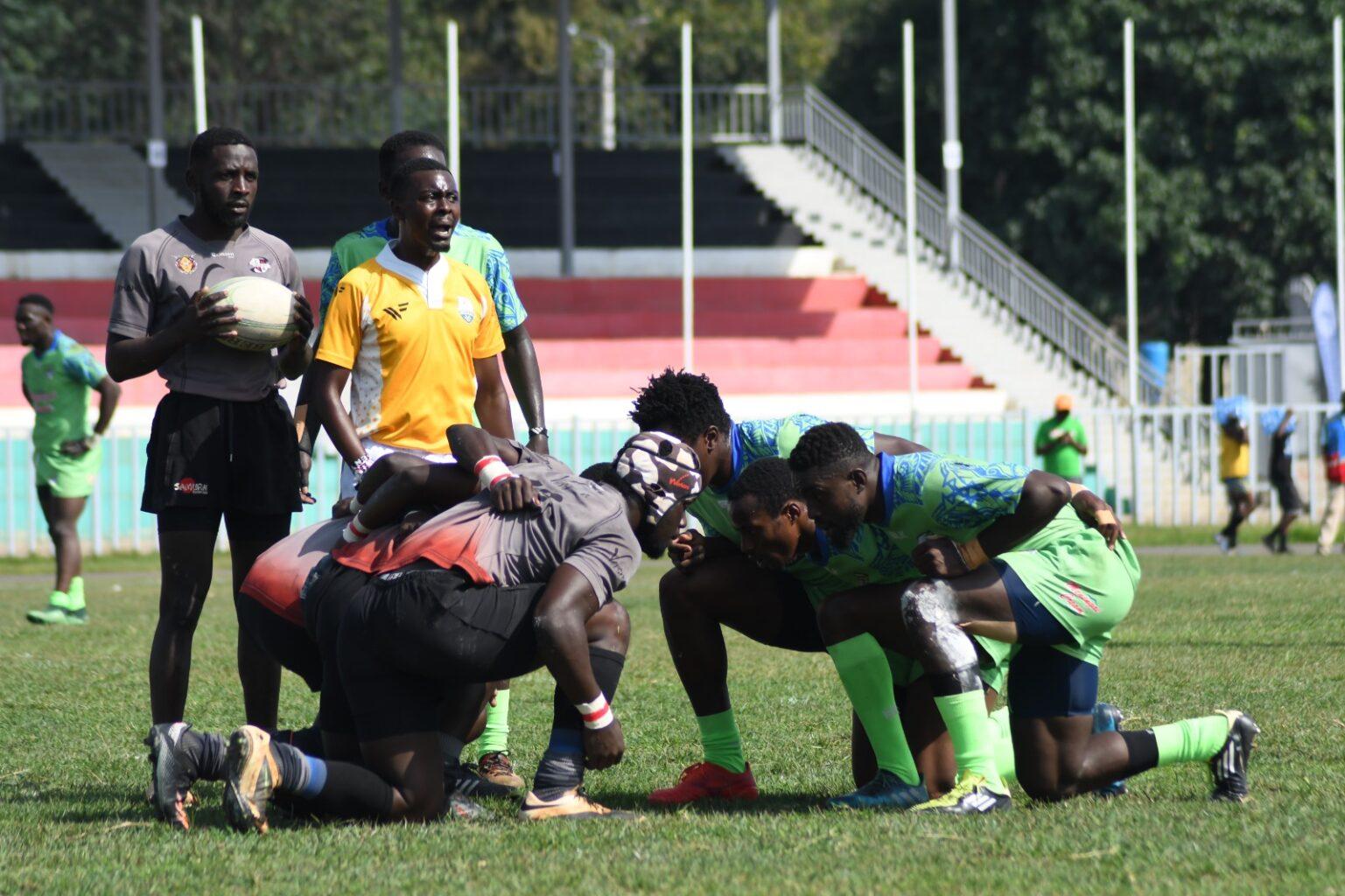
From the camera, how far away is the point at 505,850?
5.11 m

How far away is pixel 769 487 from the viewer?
5.61 m

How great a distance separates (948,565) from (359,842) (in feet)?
6.53

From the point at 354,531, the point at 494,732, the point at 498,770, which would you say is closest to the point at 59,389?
the point at 494,732

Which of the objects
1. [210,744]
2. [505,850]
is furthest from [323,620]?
[505,850]

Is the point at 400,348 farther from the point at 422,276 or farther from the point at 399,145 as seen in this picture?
the point at 399,145

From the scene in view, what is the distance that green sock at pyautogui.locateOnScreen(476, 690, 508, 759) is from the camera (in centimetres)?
656

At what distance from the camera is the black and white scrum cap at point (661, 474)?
5570mm

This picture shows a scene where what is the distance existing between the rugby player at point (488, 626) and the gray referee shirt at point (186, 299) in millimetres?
1003

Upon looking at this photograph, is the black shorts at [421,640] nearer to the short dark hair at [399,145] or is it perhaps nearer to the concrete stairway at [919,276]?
the short dark hair at [399,145]

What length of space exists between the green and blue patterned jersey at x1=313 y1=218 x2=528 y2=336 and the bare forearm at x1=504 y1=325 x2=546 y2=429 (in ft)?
0.22

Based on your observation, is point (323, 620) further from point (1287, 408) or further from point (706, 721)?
point (1287, 408)

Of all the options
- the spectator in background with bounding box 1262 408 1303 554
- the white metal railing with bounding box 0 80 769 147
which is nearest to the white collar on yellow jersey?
the spectator in background with bounding box 1262 408 1303 554

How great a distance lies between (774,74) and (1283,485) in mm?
13270

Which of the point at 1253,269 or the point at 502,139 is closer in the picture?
the point at 502,139
